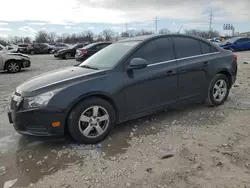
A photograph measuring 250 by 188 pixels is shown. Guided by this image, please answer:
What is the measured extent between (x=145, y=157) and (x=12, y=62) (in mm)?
10247

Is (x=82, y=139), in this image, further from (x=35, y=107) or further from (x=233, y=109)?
(x=233, y=109)

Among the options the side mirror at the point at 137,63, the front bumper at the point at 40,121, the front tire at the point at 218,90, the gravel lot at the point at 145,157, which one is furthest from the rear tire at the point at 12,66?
the front tire at the point at 218,90

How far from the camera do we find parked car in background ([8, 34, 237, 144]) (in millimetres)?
3250

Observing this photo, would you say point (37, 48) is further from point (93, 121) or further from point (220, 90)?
point (93, 121)

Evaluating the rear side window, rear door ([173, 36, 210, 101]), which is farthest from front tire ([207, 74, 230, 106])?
the rear side window

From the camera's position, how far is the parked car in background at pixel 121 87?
3.25 m

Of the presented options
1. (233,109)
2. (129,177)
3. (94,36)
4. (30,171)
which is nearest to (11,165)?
(30,171)

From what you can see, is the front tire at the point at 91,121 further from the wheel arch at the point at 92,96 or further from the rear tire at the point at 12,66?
the rear tire at the point at 12,66

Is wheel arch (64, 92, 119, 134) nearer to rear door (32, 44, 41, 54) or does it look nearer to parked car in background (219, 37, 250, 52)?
parked car in background (219, 37, 250, 52)

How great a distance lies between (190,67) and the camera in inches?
173

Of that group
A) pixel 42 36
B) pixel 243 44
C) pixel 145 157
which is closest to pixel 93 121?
pixel 145 157

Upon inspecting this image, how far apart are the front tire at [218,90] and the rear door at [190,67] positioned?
23cm

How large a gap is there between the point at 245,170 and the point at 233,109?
2.28 m

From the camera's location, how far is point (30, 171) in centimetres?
288
